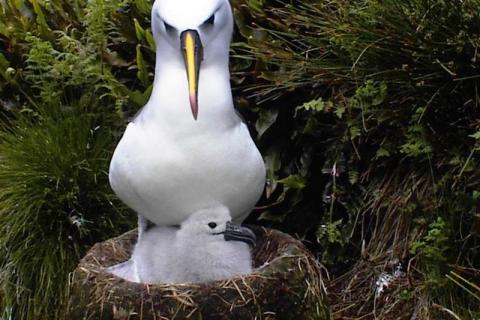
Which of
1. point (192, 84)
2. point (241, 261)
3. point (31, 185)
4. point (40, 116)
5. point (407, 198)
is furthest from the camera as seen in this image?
point (40, 116)

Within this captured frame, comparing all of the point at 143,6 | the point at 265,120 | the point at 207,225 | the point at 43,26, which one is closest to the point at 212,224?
the point at 207,225

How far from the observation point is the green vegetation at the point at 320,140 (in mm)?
3646

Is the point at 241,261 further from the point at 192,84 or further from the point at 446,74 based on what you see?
the point at 446,74

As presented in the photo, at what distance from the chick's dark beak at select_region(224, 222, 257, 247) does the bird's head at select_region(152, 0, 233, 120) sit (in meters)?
0.37

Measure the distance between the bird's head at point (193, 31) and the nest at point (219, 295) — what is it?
1.59 ft

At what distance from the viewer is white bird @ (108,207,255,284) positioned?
9.28 ft

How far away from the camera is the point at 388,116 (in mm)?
3855

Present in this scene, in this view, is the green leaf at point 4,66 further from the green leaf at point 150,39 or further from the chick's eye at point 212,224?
the chick's eye at point 212,224

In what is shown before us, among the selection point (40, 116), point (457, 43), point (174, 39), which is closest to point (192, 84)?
point (174, 39)

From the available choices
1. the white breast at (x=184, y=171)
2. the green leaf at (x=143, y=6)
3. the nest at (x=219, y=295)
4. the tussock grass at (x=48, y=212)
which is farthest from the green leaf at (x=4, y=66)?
the white breast at (x=184, y=171)

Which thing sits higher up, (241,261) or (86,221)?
(241,261)

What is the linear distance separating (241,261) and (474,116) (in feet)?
4.13

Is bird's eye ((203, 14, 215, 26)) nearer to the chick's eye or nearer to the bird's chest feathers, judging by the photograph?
the bird's chest feathers

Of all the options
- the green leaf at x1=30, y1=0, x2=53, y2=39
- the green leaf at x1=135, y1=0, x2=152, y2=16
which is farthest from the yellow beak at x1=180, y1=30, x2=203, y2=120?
the green leaf at x1=30, y1=0, x2=53, y2=39
